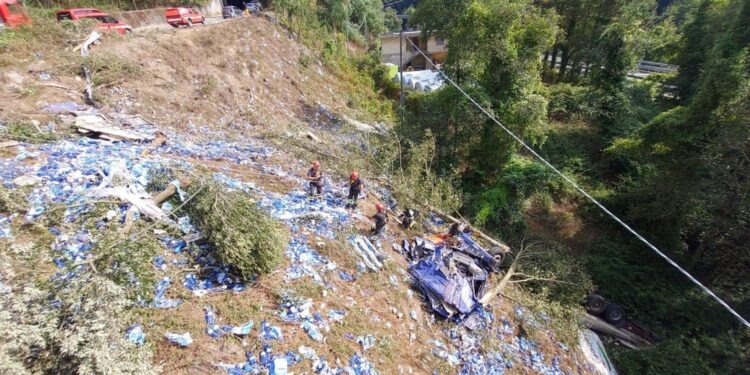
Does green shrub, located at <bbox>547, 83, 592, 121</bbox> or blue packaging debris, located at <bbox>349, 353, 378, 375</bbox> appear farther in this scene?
green shrub, located at <bbox>547, 83, 592, 121</bbox>

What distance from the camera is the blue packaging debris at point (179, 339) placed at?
3.81m

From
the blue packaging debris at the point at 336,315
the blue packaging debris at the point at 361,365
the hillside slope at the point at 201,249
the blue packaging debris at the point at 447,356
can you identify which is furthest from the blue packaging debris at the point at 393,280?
the blue packaging debris at the point at 361,365

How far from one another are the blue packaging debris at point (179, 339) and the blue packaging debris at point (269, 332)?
823 mm

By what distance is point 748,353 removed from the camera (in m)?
6.34

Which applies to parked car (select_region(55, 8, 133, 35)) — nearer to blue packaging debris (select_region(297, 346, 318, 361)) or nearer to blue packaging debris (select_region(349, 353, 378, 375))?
blue packaging debris (select_region(297, 346, 318, 361))

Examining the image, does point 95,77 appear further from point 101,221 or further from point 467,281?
point 467,281

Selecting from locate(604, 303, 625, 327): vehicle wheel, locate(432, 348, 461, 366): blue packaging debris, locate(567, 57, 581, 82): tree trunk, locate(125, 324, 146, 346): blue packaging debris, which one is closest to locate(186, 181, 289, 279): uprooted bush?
locate(125, 324, 146, 346): blue packaging debris

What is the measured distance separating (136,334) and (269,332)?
1.45 metres

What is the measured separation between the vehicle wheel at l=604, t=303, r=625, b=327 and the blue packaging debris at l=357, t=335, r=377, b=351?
7.40 metres

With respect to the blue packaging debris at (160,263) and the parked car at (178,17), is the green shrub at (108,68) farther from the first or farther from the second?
the parked car at (178,17)

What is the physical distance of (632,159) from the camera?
1266 cm

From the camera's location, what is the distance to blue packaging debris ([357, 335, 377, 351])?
15.7ft

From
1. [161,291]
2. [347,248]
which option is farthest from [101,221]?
[347,248]

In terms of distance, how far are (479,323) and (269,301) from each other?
4165 millimetres
